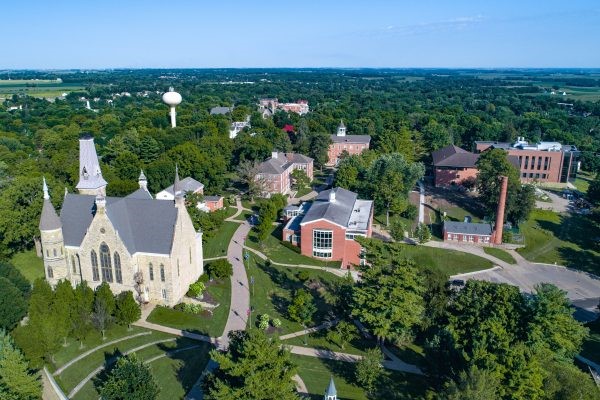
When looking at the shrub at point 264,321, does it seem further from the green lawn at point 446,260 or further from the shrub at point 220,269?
the green lawn at point 446,260

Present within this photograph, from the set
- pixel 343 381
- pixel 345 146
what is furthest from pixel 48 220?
pixel 345 146

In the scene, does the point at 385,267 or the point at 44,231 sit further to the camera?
the point at 44,231

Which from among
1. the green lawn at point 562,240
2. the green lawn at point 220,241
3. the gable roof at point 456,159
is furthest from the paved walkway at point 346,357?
the gable roof at point 456,159

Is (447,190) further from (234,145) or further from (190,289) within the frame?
(190,289)

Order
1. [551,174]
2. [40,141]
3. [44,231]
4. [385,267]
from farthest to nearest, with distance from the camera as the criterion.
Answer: [40,141]
[551,174]
[44,231]
[385,267]

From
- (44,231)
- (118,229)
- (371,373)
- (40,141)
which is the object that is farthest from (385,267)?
(40,141)

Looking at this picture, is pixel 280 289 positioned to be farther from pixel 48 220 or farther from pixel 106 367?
pixel 48 220

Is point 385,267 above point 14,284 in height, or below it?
above
